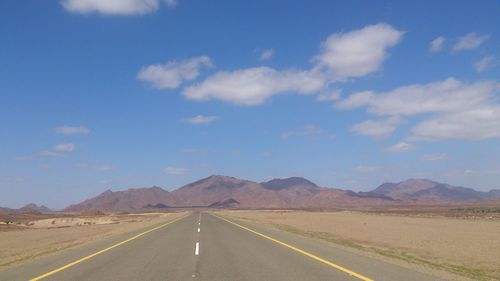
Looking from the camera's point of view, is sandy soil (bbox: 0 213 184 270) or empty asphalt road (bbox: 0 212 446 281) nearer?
empty asphalt road (bbox: 0 212 446 281)

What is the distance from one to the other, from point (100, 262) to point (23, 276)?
323 cm

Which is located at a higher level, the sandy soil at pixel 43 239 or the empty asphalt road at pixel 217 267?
the sandy soil at pixel 43 239

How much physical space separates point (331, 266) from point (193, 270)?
4.17m

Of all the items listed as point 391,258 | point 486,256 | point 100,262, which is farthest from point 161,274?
point 486,256

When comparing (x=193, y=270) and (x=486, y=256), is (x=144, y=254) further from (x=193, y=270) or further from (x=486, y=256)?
(x=486, y=256)

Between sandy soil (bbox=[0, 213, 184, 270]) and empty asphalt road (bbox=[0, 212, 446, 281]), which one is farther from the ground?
sandy soil (bbox=[0, 213, 184, 270])

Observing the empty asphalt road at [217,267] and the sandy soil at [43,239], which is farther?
the sandy soil at [43,239]

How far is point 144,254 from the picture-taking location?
19.2 meters

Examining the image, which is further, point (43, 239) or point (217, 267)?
point (43, 239)

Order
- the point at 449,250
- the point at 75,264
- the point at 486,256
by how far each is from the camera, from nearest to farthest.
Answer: the point at 75,264 < the point at 486,256 < the point at 449,250

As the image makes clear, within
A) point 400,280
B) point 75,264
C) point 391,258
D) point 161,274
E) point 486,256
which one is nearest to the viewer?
A: point 400,280

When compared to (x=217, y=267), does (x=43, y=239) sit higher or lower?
higher

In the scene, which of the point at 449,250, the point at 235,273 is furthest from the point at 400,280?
the point at 449,250

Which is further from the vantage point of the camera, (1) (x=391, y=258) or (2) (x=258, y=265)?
(1) (x=391, y=258)
